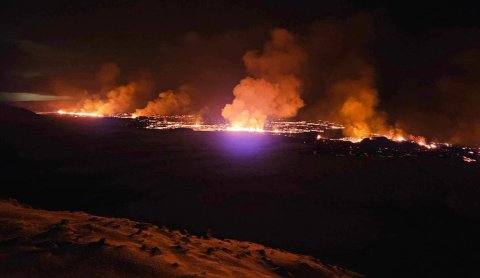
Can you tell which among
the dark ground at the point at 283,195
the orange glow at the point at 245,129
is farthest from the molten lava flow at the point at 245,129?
the dark ground at the point at 283,195

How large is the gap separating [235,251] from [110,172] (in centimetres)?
1526

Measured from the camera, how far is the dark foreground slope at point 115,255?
515 centimetres

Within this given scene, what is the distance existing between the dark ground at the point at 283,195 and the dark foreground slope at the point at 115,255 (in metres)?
4.34

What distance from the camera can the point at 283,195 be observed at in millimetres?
18141

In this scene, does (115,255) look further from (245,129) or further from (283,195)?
(245,129)

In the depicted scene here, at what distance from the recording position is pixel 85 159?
24.6 m

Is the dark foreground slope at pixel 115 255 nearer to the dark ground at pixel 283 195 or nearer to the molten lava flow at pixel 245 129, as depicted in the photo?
the dark ground at pixel 283 195

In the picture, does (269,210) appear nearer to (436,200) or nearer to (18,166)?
(436,200)

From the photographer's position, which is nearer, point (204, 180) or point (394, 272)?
point (394, 272)

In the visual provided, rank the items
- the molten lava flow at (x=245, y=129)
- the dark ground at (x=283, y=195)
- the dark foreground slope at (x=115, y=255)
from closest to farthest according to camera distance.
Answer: the dark foreground slope at (x=115, y=255), the dark ground at (x=283, y=195), the molten lava flow at (x=245, y=129)

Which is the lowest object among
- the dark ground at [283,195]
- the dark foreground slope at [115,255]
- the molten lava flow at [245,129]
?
the dark ground at [283,195]

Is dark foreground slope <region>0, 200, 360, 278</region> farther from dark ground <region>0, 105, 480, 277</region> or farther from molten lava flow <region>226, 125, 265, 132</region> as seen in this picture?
molten lava flow <region>226, 125, 265, 132</region>

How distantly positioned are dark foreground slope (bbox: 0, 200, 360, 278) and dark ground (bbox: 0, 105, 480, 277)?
4.34m

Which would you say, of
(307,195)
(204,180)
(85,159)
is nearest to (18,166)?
(85,159)
